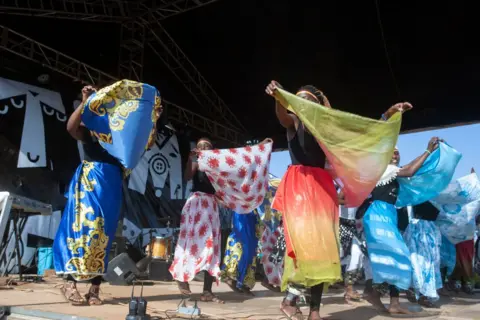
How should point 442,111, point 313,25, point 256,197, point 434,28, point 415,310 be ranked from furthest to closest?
point 442,111
point 313,25
point 434,28
point 256,197
point 415,310

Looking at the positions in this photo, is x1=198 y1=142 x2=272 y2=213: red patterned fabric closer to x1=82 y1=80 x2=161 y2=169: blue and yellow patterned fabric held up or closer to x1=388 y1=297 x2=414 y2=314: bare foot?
x1=82 y1=80 x2=161 y2=169: blue and yellow patterned fabric held up

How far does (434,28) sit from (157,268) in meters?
6.12

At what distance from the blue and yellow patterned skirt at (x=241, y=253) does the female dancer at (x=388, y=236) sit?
1.65 meters

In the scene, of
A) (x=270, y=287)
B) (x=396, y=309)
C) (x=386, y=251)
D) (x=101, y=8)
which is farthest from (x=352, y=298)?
(x=101, y=8)

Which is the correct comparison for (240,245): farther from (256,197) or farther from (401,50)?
(401,50)

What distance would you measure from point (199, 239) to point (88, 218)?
129 centimetres

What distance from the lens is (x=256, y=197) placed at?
446cm

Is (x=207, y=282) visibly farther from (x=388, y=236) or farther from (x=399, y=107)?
(x=399, y=107)

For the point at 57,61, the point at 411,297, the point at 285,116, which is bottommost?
the point at 411,297

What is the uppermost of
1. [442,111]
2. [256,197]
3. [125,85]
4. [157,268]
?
[442,111]

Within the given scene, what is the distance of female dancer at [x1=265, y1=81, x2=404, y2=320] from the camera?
2.57m

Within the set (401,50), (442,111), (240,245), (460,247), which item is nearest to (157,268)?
(240,245)

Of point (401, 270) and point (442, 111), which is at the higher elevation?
point (442, 111)

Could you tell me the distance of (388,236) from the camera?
357 cm
